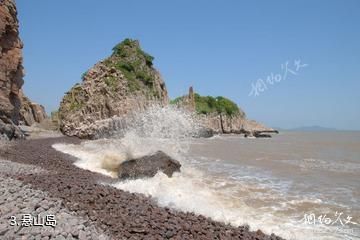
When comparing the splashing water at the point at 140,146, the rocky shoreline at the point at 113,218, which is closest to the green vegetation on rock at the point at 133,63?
the splashing water at the point at 140,146

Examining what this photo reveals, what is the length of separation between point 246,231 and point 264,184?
6673 mm

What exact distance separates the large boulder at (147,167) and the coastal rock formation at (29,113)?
44091mm

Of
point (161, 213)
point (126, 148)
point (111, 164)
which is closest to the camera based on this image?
point (161, 213)

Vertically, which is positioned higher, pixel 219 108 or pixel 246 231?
pixel 219 108

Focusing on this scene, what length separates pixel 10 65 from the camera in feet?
93.2

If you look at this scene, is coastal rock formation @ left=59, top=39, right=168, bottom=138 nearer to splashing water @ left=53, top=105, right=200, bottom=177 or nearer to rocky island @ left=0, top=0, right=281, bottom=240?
rocky island @ left=0, top=0, right=281, bottom=240

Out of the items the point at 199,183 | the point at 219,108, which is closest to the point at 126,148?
the point at 199,183

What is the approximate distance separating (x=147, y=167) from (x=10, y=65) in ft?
67.1

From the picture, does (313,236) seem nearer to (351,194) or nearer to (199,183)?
(351,194)

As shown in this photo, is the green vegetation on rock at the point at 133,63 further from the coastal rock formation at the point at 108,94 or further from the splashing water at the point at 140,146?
the splashing water at the point at 140,146

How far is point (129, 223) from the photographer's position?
6039mm

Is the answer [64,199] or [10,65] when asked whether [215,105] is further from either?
[64,199]

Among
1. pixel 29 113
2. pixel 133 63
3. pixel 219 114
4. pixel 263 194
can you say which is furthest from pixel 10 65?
pixel 219 114

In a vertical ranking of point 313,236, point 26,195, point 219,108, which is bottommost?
point 313,236
